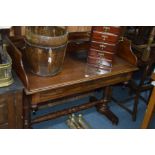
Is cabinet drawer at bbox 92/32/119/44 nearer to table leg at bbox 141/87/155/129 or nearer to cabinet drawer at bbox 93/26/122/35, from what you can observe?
cabinet drawer at bbox 93/26/122/35

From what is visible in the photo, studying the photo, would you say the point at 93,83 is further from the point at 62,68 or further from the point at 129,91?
the point at 129,91

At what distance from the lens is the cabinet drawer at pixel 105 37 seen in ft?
5.63

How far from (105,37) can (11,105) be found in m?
0.81

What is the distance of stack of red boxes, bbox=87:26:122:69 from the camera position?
66.9 inches

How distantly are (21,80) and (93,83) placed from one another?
0.56 metres

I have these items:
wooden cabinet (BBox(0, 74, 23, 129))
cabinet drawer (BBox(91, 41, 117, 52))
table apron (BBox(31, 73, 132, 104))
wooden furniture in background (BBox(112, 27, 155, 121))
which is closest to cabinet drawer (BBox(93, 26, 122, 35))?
cabinet drawer (BBox(91, 41, 117, 52))

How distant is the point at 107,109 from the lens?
241 cm

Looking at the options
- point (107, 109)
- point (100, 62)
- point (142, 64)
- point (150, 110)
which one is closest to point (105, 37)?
point (100, 62)

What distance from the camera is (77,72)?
1730mm

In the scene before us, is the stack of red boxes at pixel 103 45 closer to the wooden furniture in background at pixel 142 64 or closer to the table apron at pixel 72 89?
the table apron at pixel 72 89

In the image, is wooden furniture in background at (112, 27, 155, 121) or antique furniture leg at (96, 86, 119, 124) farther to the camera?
antique furniture leg at (96, 86, 119, 124)

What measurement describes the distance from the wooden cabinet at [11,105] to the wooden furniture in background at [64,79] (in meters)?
0.05

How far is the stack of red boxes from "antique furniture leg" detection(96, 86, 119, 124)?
0.52 m
